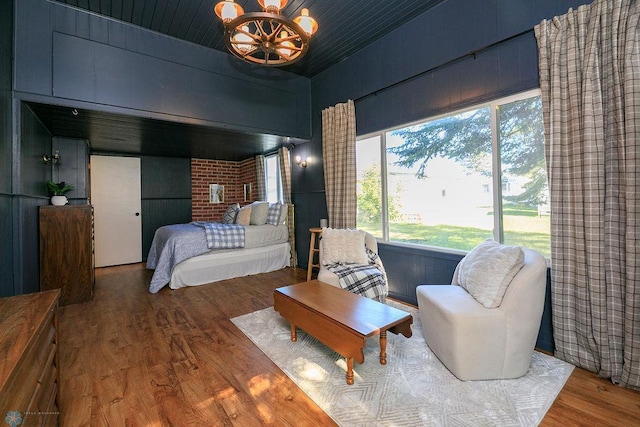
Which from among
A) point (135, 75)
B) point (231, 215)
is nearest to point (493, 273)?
point (135, 75)

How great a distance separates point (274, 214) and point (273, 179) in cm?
114

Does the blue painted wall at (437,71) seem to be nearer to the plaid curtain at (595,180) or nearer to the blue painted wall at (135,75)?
the plaid curtain at (595,180)

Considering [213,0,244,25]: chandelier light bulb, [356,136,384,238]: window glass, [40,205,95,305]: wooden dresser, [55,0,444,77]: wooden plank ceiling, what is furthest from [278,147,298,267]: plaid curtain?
[213,0,244,25]: chandelier light bulb

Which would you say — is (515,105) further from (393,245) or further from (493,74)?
(393,245)

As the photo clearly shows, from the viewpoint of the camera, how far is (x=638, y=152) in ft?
5.39

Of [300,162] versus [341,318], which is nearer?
[341,318]

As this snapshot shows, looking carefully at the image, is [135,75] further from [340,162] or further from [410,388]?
[410,388]

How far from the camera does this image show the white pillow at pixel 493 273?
1.73 metres

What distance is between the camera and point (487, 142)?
2.45 m

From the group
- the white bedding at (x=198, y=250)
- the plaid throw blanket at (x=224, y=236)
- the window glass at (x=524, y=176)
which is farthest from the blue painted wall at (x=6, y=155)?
the window glass at (x=524, y=176)

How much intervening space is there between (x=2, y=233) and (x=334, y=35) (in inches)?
140

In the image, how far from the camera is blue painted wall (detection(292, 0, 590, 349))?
A: 7.16 feet

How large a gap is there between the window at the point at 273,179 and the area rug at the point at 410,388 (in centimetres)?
348

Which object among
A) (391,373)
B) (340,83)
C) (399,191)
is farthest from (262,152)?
(391,373)
